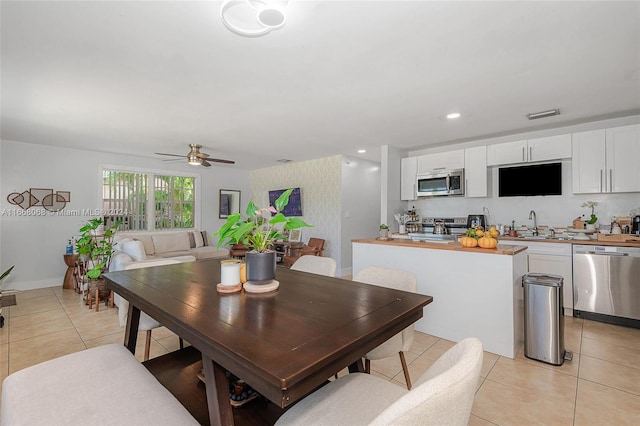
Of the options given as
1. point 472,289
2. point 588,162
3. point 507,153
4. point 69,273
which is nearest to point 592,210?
point 588,162

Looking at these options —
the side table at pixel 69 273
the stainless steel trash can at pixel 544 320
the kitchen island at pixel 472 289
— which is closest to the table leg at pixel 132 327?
the kitchen island at pixel 472 289

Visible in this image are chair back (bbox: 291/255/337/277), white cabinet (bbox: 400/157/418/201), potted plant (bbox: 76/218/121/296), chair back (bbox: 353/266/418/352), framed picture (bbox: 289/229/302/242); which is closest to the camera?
chair back (bbox: 353/266/418/352)

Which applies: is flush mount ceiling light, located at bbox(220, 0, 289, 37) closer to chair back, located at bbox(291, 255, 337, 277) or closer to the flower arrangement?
chair back, located at bbox(291, 255, 337, 277)

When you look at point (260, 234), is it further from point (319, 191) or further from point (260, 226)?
point (319, 191)

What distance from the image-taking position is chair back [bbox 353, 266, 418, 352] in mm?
1611

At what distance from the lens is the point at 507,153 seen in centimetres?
400

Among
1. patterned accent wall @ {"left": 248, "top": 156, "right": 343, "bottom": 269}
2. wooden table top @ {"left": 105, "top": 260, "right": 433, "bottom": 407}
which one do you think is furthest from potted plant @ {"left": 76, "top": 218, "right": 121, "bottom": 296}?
patterned accent wall @ {"left": 248, "top": 156, "right": 343, "bottom": 269}

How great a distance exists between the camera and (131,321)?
1.92 meters

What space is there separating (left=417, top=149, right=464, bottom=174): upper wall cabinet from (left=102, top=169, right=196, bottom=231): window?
5.04m

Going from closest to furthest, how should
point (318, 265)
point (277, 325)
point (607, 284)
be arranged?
point (277, 325), point (318, 265), point (607, 284)

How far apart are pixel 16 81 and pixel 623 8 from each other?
434cm

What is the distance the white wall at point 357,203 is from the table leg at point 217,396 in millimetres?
4552

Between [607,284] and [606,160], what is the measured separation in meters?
1.44

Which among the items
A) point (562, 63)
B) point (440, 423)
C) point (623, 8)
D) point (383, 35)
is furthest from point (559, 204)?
point (440, 423)
